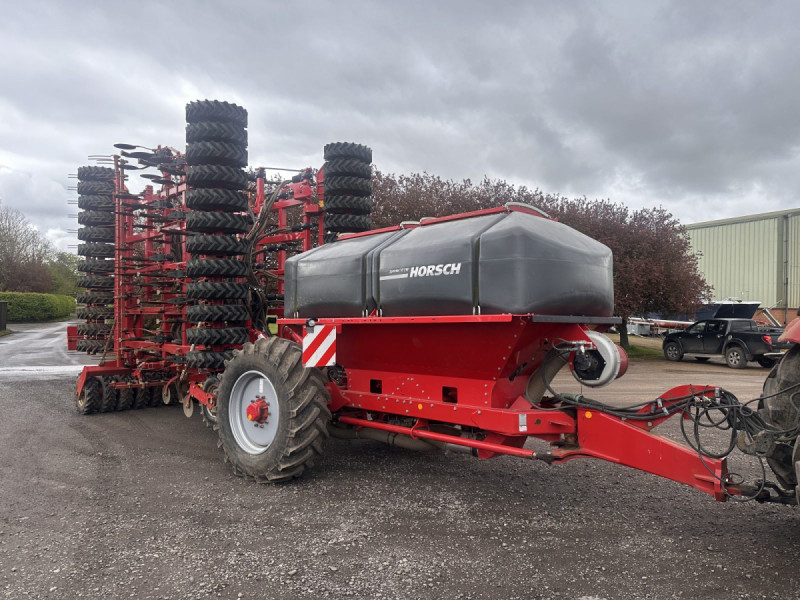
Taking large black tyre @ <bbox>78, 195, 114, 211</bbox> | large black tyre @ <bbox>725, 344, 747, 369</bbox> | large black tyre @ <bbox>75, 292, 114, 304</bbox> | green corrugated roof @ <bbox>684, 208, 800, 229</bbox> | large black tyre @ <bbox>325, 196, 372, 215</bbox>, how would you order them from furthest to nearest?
green corrugated roof @ <bbox>684, 208, 800, 229</bbox> < large black tyre @ <bbox>725, 344, 747, 369</bbox> < large black tyre @ <bbox>75, 292, 114, 304</bbox> < large black tyre @ <bbox>78, 195, 114, 211</bbox> < large black tyre @ <bbox>325, 196, 372, 215</bbox>

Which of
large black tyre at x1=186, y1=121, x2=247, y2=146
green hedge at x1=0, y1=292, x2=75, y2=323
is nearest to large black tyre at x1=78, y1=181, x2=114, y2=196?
large black tyre at x1=186, y1=121, x2=247, y2=146

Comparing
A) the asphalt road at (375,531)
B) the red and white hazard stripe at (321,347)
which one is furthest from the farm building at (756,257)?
the red and white hazard stripe at (321,347)

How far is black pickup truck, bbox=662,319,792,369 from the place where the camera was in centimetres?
1747

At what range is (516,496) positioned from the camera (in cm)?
509

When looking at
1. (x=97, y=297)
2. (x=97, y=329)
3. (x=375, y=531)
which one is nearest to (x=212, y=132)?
(x=97, y=297)

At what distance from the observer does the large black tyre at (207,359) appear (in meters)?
6.88

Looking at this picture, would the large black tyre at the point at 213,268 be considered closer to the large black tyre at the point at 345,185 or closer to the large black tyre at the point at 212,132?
the large black tyre at the point at 212,132

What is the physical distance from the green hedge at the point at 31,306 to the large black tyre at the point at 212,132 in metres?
37.8

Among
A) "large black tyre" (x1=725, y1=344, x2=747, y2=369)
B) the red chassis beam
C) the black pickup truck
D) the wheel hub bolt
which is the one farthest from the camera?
"large black tyre" (x1=725, y1=344, x2=747, y2=369)

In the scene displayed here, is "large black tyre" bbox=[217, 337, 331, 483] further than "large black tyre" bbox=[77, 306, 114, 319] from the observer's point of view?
No

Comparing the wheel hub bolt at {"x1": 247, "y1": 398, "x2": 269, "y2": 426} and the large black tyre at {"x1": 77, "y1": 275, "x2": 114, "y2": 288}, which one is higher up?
the large black tyre at {"x1": 77, "y1": 275, "x2": 114, "y2": 288}

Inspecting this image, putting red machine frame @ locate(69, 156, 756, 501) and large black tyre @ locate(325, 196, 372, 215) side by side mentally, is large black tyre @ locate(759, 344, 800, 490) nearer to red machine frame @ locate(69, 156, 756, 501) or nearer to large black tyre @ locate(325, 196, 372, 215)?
red machine frame @ locate(69, 156, 756, 501)

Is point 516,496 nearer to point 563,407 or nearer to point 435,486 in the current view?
point 435,486

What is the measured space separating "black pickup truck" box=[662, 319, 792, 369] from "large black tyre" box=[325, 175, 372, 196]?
1388 centimetres
